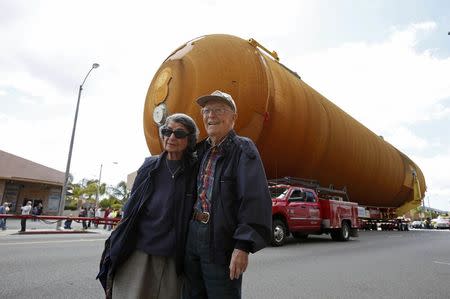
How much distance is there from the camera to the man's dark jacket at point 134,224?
70.8 inches

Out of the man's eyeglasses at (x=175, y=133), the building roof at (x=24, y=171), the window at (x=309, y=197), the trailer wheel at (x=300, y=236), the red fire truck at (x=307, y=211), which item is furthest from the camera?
the building roof at (x=24, y=171)

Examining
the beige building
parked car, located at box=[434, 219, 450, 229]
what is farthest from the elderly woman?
parked car, located at box=[434, 219, 450, 229]

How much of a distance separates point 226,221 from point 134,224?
525 mm

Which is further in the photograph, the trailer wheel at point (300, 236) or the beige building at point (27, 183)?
the beige building at point (27, 183)

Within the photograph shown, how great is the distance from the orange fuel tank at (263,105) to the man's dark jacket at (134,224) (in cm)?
531

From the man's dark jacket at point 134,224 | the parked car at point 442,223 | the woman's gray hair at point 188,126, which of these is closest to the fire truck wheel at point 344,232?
the woman's gray hair at point 188,126

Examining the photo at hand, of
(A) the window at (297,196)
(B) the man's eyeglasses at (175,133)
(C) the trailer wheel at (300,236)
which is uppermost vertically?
(A) the window at (297,196)

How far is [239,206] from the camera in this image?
1788 mm

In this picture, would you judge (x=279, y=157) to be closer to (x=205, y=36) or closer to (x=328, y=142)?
(x=328, y=142)

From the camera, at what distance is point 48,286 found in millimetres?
3746

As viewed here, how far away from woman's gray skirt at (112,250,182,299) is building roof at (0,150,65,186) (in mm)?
24953

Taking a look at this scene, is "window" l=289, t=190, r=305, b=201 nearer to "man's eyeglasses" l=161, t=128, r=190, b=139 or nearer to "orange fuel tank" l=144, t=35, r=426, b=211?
"orange fuel tank" l=144, t=35, r=426, b=211

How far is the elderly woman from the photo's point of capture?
1791 millimetres

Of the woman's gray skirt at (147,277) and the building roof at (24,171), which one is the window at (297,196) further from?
the building roof at (24,171)
